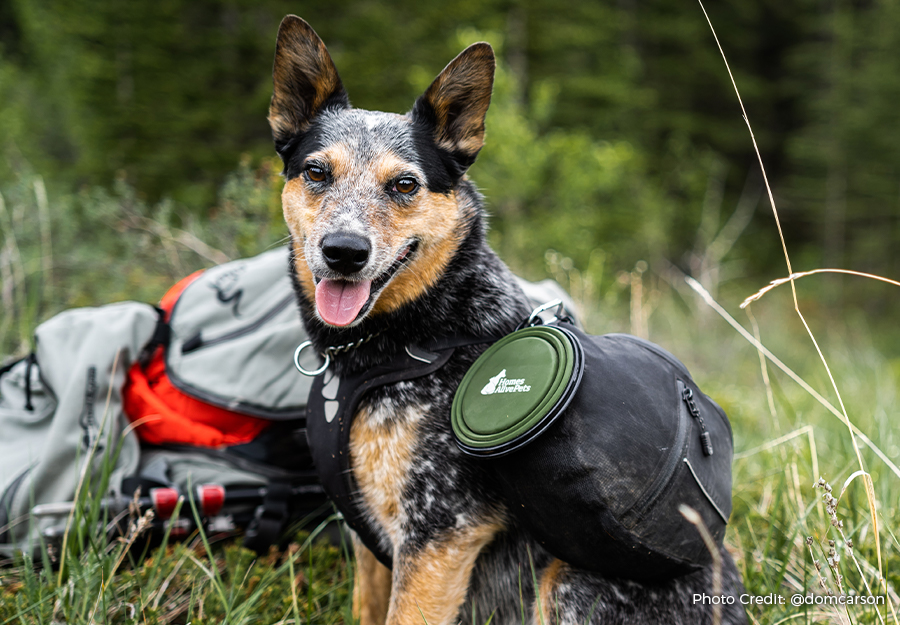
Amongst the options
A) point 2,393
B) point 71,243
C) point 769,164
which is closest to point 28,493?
point 2,393

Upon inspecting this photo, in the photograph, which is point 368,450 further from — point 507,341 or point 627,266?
point 627,266

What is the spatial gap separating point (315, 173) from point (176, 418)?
1.48m

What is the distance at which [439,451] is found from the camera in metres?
1.95

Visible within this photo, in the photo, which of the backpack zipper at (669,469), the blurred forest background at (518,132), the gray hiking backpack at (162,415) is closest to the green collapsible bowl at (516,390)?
the backpack zipper at (669,469)

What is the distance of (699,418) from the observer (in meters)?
1.75

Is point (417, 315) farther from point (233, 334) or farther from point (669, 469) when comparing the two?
point (233, 334)

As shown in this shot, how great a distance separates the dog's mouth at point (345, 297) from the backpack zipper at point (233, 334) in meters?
1.19

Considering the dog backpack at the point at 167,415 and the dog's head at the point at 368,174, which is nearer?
the dog's head at the point at 368,174

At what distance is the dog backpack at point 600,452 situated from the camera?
1.62 m

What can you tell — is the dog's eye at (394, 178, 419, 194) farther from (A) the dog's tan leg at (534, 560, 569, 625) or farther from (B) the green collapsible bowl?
(A) the dog's tan leg at (534, 560, 569, 625)

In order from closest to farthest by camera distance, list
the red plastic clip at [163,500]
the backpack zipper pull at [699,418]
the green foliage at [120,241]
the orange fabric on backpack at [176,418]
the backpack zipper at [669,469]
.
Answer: the backpack zipper at [669,469], the backpack zipper pull at [699,418], the red plastic clip at [163,500], the orange fabric on backpack at [176,418], the green foliage at [120,241]

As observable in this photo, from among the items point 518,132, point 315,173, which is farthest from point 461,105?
point 518,132

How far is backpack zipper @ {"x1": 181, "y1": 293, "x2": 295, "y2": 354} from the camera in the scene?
2.96m

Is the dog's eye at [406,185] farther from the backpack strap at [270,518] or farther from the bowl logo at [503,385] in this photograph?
the backpack strap at [270,518]
